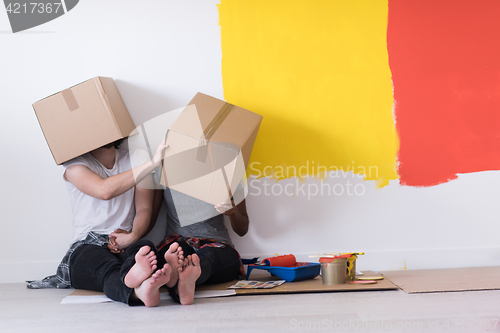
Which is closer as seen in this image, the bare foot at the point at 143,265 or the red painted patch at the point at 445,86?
the bare foot at the point at 143,265

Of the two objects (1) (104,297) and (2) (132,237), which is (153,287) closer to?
(1) (104,297)

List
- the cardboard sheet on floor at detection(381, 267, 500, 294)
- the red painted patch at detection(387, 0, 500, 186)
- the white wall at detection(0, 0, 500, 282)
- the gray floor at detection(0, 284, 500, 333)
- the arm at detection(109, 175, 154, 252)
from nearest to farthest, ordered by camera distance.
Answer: the gray floor at detection(0, 284, 500, 333), the cardboard sheet on floor at detection(381, 267, 500, 294), the arm at detection(109, 175, 154, 252), the white wall at detection(0, 0, 500, 282), the red painted patch at detection(387, 0, 500, 186)

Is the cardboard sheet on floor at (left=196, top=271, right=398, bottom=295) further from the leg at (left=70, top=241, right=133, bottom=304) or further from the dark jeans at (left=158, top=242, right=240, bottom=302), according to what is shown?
the leg at (left=70, top=241, right=133, bottom=304)

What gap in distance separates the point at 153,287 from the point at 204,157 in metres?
0.44

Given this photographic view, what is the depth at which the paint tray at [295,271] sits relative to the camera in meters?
1.52

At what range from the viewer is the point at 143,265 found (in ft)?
3.59

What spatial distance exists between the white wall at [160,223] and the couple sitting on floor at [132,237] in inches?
7.9

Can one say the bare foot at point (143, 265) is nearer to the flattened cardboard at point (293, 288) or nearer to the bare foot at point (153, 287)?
the bare foot at point (153, 287)

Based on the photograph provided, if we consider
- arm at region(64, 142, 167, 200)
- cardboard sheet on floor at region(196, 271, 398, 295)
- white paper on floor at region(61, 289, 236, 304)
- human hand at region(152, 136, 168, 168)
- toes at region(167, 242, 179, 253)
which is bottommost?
cardboard sheet on floor at region(196, 271, 398, 295)

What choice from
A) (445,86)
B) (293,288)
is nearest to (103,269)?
(293,288)

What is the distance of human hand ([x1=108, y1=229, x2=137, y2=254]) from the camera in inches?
57.6

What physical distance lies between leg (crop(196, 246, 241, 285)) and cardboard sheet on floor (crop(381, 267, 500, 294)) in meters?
0.61

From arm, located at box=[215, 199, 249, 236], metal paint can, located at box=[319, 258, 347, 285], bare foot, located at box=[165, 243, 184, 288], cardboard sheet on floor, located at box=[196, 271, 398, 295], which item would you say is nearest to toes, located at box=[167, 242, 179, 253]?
bare foot, located at box=[165, 243, 184, 288]

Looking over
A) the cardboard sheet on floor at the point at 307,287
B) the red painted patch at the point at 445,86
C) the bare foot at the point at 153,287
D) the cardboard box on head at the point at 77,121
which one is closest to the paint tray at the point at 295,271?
the cardboard sheet on floor at the point at 307,287
